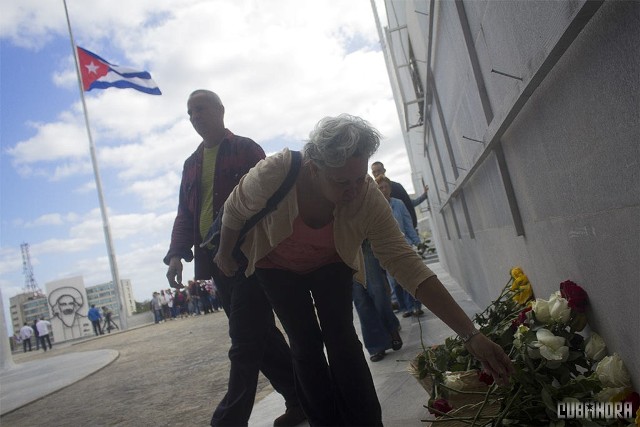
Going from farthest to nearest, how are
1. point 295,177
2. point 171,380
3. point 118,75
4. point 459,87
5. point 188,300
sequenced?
point 188,300, point 118,75, point 171,380, point 459,87, point 295,177

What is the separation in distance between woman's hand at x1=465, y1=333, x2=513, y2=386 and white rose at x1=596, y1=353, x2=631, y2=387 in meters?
0.30

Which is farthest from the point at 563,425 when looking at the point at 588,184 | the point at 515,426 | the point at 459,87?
the point at 459,87

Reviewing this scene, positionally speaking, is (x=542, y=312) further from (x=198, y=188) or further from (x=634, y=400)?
(x=198, y=188)

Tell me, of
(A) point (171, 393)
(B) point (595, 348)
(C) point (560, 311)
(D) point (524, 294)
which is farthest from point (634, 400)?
(A) point (171, 393)

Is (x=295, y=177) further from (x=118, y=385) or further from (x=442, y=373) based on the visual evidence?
(x=118, y=385)

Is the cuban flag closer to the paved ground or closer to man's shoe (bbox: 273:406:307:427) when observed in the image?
the paved ground

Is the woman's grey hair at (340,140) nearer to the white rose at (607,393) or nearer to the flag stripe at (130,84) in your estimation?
the white rose at (607,393)

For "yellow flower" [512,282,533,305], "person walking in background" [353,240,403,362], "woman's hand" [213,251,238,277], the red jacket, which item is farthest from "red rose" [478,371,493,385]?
"person walking in background" [353,240,403,362]

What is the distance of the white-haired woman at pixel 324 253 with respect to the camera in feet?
6.48

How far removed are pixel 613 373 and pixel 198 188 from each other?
7.13ft

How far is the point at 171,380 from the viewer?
5977 mm

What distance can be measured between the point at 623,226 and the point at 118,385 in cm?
645

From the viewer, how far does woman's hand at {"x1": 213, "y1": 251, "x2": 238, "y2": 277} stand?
2354 mm

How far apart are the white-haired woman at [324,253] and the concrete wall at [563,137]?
22.3 inches
